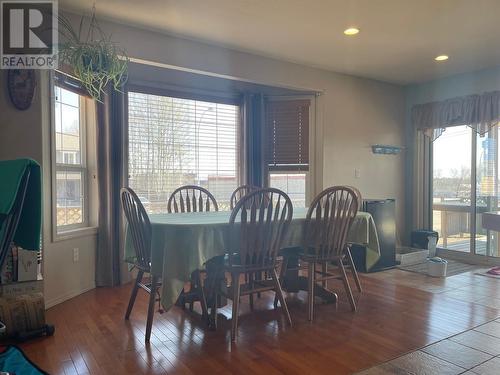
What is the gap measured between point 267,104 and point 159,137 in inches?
55.4

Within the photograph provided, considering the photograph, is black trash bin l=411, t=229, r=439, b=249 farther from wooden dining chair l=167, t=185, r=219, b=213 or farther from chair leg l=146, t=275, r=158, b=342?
chair leg l=146, t=275, r=158, b=342

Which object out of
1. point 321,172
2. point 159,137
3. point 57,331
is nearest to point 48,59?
point 159,137

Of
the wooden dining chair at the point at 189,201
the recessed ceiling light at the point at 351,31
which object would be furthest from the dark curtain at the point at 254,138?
the recessed ceiling light at the point at 351,31

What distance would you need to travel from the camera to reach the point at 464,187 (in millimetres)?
4969

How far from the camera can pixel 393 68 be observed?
467 cm

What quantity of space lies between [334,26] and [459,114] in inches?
97.0

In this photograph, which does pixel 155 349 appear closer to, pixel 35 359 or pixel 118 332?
pixel 118 332

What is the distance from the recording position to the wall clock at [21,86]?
107 inches

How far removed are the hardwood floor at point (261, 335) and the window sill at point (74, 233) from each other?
524mm

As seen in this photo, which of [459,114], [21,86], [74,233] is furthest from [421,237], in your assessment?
[21,86]

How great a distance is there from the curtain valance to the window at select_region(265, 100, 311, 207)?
178 centimetres

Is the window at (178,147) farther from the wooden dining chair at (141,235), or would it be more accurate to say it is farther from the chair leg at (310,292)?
the chair leg at (310,292)

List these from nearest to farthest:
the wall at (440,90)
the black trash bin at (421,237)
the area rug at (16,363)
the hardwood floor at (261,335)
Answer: the area rug at (16,363)
the hardwood floor at (261,335)
the wall at (440,90)
the black trash bin at (421,237)

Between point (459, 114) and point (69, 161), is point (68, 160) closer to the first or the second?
point (69, 161)
